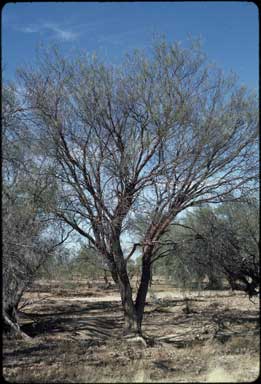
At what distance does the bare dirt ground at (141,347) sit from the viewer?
4.49 meters

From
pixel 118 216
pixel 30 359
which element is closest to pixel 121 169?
pixel 118 216

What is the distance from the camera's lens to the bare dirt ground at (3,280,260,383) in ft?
14.7

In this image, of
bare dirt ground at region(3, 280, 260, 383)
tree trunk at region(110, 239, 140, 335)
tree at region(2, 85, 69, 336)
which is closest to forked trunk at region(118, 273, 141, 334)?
tree trunk at region(110, 239, 140, 335)

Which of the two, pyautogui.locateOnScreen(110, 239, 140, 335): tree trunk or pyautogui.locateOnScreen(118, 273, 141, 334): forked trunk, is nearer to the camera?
pyautogui.locateOnScreen(110, 239, 140, 335): tree trunk

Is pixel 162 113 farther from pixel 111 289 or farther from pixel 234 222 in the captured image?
pixel 111 289

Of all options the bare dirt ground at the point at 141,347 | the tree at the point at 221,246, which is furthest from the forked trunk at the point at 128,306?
the tree at the point at 221,246

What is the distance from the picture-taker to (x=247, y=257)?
18.7ft

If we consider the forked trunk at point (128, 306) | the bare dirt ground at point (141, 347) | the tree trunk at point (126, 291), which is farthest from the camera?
the forked trunk at point (128, 306)

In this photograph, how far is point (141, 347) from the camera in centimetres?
943

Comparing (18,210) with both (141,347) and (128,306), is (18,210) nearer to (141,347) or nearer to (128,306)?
(141,347)

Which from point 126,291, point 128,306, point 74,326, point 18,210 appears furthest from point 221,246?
point 74,326

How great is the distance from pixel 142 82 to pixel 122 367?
6.42m

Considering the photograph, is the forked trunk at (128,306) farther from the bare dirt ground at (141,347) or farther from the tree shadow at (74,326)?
the tree shadow at (74,326)

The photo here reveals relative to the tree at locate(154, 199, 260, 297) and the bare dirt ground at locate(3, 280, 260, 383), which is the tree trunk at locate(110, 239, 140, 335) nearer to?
the bare dirt ground at locate(3, 280, 260, 383)
